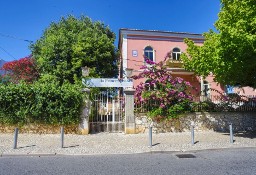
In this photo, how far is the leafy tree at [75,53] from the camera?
19.8m

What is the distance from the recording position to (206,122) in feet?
45.2

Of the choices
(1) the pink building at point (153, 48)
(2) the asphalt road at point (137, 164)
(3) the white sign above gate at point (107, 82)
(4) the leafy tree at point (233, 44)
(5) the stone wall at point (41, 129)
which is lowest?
(2) the asphalt road at point (137, 164)

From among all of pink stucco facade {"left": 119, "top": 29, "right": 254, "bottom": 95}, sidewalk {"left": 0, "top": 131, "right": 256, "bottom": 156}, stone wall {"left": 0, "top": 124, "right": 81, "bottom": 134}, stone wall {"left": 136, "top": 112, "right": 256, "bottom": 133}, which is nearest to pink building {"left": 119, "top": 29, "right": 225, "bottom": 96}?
pink stucco facade {"left": 119, "top": 29, "right": 254, "bottom": 95}

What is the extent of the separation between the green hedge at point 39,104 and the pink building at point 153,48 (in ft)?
32.4

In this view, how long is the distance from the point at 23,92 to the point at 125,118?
549 cm

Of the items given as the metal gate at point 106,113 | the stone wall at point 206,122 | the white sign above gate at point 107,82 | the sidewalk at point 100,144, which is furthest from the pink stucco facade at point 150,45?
the sidewalk at point 100,144

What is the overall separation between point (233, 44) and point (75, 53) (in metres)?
13.4

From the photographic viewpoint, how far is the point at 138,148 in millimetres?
9172

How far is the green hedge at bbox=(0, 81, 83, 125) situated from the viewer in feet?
39.0

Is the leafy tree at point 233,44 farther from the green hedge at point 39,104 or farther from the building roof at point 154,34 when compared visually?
the building roof at point 154,34

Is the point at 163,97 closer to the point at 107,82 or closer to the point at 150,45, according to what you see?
the point at 107,82

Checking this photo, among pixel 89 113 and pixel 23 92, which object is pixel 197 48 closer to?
pixel 89 113

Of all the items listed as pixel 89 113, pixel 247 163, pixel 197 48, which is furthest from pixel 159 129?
pixel 247 163

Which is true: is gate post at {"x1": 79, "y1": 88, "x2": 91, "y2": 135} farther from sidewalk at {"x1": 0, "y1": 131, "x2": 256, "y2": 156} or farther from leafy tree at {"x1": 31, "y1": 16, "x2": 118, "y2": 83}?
leafy tree at {"x1": 31, "y1": 16, "x2": 118, "y2": 83}
